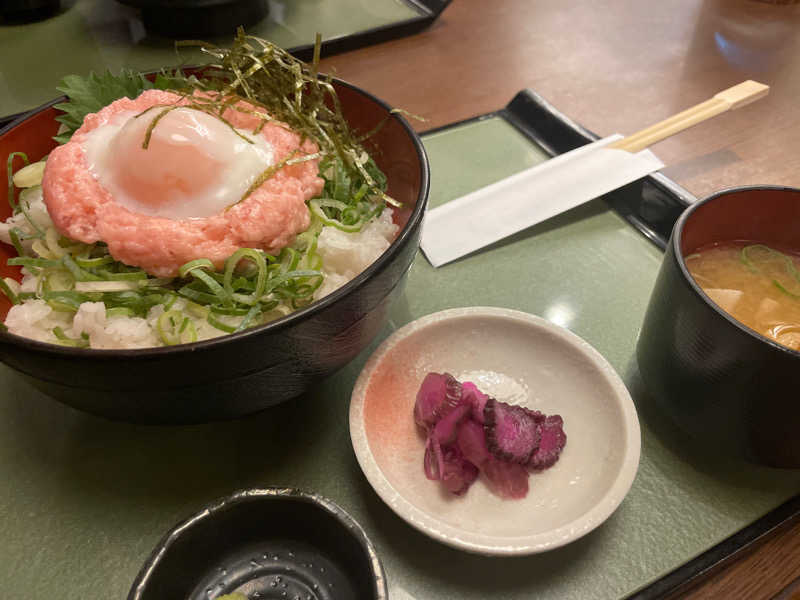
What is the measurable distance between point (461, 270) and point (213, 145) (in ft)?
2.43

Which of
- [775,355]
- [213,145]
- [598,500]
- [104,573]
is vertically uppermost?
[213,145]

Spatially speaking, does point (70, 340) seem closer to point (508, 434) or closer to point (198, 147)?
point (198, 147)

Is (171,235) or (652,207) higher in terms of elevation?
(171,235)

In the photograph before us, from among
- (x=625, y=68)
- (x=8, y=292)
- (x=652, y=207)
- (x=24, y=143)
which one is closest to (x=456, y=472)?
(x=8, y=292)

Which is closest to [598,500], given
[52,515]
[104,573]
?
[104,573]

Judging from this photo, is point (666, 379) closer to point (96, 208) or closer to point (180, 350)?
point (180, 350)

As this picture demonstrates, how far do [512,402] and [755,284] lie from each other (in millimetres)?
589

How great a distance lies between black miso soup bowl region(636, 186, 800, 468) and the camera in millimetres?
1025

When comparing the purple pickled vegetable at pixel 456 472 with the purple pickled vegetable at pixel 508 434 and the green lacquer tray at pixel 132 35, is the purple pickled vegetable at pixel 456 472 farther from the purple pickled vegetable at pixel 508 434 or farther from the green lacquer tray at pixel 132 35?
the green lacquer tray at pixel 132 35

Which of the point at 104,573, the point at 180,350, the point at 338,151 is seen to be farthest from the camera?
the point at 338,151

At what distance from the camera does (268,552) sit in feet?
3.53

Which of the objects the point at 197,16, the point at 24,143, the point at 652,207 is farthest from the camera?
the point at 197,16

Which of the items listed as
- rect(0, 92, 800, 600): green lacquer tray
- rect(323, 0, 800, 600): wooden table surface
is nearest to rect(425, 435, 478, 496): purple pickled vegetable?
rect(0, 92, 800, 600): green lacquer tray

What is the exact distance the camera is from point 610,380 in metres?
1.25
